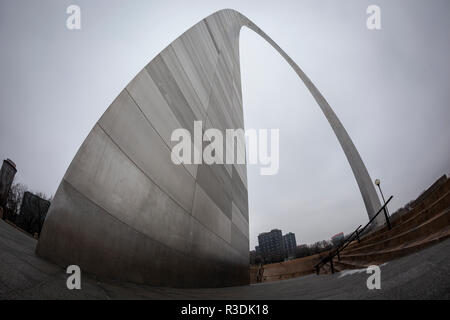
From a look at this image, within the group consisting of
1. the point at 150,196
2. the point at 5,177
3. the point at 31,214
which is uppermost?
the point at 5,177

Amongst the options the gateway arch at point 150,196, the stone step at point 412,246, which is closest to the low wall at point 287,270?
the gateway arch at point 150,196

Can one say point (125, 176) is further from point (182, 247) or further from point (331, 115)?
point (331, 115)

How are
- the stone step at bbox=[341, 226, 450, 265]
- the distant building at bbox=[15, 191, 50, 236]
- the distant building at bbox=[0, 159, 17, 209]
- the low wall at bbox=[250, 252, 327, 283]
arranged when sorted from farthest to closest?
the low wall at bbox=[250, 252, 327, 283] < the distant building at bbox=[15, 191, 50, 236] < the distant building at bbox=[0, 159, 17, 209] < the stone step at bbox=[341, 226, 450, 265]

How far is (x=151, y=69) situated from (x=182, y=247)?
491cm

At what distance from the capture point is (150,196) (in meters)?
4.10

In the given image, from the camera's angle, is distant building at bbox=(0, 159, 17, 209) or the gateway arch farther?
distant building at bbox=(0, 159, 17, 209)

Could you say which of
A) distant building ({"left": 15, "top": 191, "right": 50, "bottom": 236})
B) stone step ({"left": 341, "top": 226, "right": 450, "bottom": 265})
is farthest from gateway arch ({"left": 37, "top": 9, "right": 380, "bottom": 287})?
distant building ({"left": 15, "top": 191, "right": 50, "bottom": 236})

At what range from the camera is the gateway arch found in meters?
3.01

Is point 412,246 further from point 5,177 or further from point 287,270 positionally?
point 5,177

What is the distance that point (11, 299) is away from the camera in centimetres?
158

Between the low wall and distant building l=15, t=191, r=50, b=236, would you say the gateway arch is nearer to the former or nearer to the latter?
the low wall

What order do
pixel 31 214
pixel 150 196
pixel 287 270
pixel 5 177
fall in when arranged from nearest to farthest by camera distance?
pixel 150 196 → pixel 5 177 → pixel 31 214 → pixel 287 270

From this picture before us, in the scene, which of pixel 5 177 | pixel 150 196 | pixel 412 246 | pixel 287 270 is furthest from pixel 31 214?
pixel 412 246

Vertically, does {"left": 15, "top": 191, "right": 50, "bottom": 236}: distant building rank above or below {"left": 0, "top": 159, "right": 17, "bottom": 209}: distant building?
below
